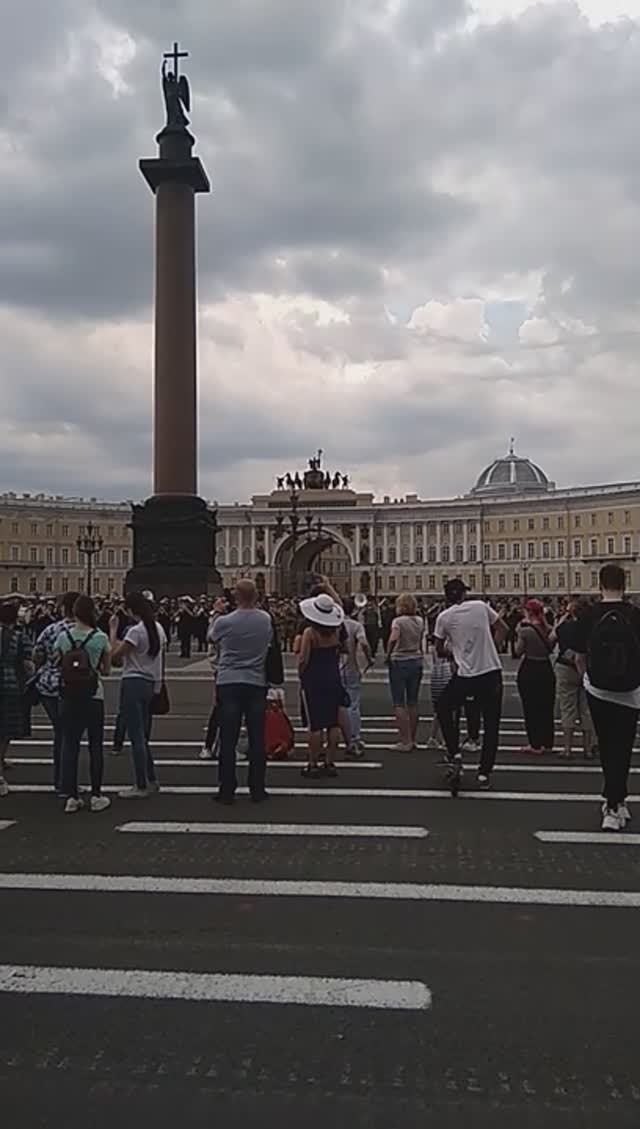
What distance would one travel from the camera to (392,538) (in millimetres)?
158375

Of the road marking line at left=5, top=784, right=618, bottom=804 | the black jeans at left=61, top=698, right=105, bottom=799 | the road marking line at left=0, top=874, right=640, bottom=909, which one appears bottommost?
the road marking line at left=0, top=874, right=640, bottom=909

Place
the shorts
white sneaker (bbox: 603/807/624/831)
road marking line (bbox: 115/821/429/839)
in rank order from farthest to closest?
the shorts, white sneaker (bbox: 603/807/624/831), road marking line (bbox: 115/821/429/839)

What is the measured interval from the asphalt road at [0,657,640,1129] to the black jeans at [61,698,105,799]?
407mm

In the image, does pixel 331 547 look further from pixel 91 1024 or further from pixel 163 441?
pixel 91 1024

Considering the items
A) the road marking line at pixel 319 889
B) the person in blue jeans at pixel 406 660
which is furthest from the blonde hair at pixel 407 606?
the road marking line at pixel 319 889

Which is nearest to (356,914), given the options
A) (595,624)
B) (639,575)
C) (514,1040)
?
(514,1040)

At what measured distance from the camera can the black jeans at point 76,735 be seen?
33.2 feet

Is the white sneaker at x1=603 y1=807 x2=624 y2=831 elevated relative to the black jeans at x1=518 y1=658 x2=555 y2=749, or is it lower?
lower

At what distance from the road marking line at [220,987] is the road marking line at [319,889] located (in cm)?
148

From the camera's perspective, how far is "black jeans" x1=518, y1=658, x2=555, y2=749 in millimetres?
14016

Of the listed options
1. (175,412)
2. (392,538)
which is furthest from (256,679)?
(392,538)

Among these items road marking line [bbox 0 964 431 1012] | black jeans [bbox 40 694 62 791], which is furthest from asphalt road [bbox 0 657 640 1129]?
black jeans [bbox 40 694 62 791]

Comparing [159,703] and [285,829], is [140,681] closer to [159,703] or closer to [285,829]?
[159,703]

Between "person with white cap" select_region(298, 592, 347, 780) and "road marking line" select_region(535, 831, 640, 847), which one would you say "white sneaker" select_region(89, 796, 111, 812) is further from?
"road marking line" select_region(535, 831, 640, 847)
